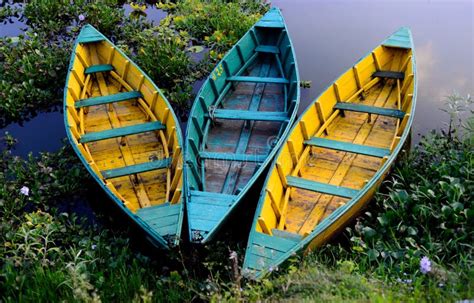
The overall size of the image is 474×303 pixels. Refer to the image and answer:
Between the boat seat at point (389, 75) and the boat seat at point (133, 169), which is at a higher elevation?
the boat seat at point (389, 75)

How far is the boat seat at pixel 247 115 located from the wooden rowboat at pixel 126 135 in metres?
0.67

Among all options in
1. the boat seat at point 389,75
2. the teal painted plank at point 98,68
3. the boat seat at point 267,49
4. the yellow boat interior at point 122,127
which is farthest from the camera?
the boat seat at point 267,49

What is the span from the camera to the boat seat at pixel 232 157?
5.86 metres

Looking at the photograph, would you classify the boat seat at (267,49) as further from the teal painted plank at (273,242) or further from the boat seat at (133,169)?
the teal painted plank at (273,242)

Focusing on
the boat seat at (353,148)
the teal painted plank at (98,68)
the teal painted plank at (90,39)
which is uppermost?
the teal painted plank at (90,39)

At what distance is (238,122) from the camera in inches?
269

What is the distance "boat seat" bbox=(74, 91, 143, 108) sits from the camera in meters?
6.86

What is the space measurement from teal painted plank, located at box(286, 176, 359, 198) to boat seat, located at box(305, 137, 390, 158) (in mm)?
665

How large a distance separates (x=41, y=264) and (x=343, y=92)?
13.7 feet

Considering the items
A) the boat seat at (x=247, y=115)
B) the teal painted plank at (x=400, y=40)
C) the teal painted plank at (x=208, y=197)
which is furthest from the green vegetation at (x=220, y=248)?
the boat seat at (x=247, y=115)

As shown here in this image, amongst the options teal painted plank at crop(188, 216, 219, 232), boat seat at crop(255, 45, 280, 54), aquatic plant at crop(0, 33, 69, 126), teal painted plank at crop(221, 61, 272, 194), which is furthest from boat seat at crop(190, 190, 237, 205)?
aquatic plant at crop(0, 33, 69, 126)

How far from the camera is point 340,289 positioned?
3830 mm

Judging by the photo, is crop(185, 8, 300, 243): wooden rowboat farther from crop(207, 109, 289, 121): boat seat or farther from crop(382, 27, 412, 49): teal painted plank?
crop(382, 27, 412, 49): teal painted plank

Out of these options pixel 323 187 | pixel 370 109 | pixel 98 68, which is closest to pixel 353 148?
pixel 323 187
